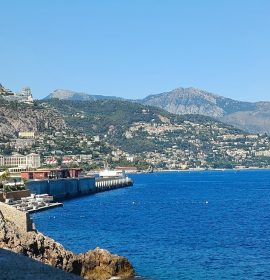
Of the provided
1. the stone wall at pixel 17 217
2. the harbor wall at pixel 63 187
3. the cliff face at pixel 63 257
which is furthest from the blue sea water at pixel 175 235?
the harbor wall at pixel 63 187

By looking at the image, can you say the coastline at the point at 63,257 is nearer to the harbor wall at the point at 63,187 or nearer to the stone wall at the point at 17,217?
the stone wall at the point at 17,217

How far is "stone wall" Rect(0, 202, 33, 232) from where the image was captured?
54372mm

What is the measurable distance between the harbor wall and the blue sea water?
11140 mm

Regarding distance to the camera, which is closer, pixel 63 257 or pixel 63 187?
pixel 63 257

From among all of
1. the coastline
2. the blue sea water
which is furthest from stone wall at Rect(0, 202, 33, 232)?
the blue sea water

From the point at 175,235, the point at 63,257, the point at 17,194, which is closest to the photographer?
the point at 63,257

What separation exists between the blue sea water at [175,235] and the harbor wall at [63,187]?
11.1m

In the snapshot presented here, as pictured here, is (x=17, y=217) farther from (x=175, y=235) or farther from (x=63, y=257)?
(x=175, y=235)

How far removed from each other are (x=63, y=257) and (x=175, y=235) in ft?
91.2

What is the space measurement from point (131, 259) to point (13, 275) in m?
25.6

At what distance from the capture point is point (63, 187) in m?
151

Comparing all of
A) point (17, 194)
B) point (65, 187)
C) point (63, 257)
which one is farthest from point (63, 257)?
point (65, 187)

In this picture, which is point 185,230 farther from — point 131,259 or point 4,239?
point 4,239

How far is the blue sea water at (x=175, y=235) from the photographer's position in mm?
54406
